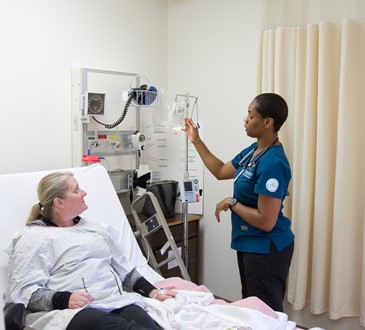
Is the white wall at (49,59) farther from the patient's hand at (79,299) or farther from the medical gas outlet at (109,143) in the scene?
the patient's hand at (79,299)

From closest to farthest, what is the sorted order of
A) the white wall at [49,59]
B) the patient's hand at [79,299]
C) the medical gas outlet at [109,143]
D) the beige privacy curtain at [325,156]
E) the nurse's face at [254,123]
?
1. the patient's hand at [79,299]
2. the nurse's face at [254,123]
3. the beige privacy curtain at [325,156]
4. the white wall at [49,59]
5. the medical gas outlet at [109,143]

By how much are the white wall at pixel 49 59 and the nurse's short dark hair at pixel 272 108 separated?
1418 millimetres

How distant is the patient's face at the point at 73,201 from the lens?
1963mm

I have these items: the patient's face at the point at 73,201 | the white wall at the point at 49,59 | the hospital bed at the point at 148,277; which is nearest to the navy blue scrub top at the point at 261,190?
the hospital bed at the point at 148,277

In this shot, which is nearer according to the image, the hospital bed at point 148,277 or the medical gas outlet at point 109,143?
the hospital bed at point 148,277

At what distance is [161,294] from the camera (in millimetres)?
1915

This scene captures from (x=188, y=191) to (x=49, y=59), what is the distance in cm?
125

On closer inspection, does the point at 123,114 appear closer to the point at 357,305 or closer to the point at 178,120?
the point at 178,120

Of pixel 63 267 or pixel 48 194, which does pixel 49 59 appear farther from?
pixel 63 267

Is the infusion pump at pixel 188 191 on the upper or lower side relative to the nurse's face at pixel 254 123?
lower

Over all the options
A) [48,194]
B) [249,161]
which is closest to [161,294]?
[48,194]

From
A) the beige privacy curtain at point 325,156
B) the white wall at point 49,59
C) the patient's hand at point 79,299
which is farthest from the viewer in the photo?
the white wall at point 49,59

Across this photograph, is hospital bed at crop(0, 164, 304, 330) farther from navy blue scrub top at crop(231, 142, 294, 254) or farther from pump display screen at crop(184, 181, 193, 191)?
pump display screen at crop(184, 181, 193, 191)

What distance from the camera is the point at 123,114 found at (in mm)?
3035
